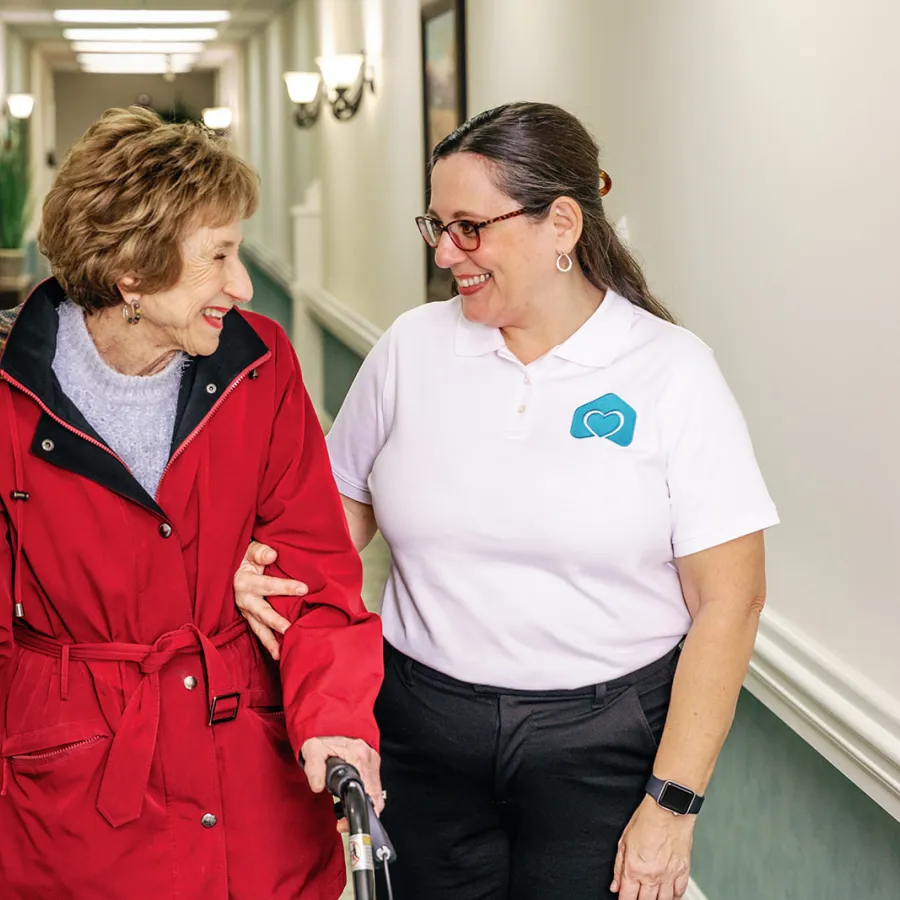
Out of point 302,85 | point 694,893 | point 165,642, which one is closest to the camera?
point 165,642

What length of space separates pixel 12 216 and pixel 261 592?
33.1 feet

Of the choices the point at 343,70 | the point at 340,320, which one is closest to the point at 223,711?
the point at 340,320

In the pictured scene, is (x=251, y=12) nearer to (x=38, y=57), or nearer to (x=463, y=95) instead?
(x=38, y=57)

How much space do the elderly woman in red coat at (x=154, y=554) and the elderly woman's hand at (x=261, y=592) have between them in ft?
0.06

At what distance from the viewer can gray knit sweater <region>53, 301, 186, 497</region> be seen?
1576mm

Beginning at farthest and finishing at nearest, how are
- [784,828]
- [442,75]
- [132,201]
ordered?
[442,75] < [784,828] < [132,201]

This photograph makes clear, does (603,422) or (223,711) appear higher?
(603,422)

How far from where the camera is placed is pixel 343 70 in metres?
8.07

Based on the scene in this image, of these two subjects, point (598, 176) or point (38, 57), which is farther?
point (38, 57)

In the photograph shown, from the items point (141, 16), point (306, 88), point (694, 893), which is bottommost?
point (694, 893)

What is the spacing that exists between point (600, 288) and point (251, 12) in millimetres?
11462

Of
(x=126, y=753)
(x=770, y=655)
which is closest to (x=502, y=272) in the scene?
(x=126, y=753)

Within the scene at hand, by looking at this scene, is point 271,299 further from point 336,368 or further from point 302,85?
point 336,368

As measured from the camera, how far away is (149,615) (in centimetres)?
159
